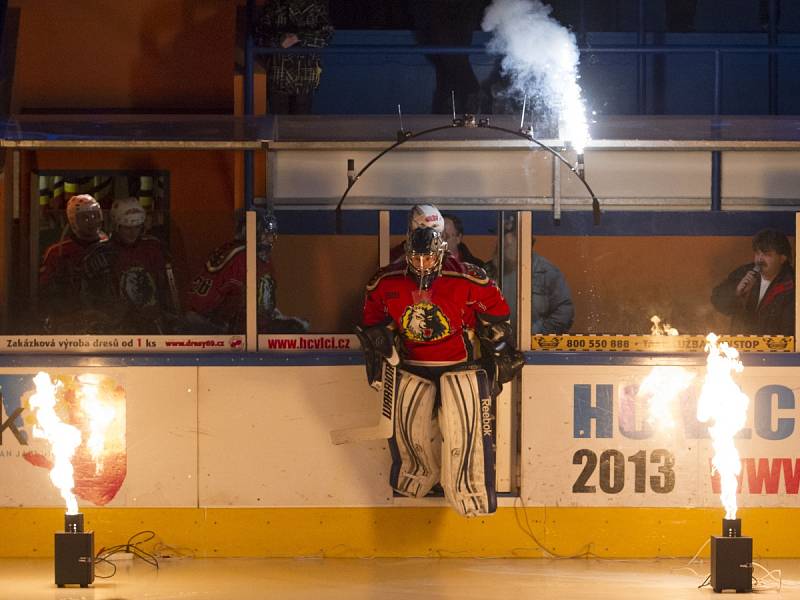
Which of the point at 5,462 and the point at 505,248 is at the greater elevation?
the point at 505,248

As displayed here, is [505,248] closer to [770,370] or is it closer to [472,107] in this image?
[770,370]

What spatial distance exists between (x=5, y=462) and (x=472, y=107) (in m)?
5.38

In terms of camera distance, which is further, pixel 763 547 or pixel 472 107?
pixel 472 107

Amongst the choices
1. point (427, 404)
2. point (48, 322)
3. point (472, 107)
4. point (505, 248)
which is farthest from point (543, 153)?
point (48, 322)

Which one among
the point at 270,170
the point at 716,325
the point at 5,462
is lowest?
the point at 5,462

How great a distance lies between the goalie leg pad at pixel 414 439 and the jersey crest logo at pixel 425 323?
0.24m

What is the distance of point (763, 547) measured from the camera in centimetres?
943

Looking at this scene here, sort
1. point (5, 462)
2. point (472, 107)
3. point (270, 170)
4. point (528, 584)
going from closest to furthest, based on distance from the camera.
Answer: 1. point (528, 584)
2. point (5, 462)
3. point (270, 170)
4. point (472, 107)

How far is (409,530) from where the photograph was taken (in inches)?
372

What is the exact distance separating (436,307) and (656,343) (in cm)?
140

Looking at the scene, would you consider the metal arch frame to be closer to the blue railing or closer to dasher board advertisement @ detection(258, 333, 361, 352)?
dasher board advertisement @ detection(258, 333, 361, 352)

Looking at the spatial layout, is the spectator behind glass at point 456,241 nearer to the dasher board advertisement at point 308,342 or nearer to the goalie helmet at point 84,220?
the dasher board advertisement at point 308,342

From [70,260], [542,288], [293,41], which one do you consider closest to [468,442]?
[542,288]

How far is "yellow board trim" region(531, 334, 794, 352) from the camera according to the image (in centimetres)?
945
